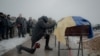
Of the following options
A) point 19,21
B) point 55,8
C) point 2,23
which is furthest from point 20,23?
point 55,8

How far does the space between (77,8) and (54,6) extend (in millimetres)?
2674

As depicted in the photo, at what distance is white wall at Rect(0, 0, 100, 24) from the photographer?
23078 mm

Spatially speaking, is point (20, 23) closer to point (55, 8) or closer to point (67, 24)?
point (55, 8)

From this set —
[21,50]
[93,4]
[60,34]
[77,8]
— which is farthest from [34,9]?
[60,34]

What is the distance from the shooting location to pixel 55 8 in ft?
78.9

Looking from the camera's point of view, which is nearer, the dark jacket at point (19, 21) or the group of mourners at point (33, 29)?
the group of mourners at point (33, 29)

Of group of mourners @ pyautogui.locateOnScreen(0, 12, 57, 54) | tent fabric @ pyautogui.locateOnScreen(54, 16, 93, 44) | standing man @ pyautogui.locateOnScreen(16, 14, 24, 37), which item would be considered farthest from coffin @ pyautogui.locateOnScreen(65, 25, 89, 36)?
standing man @ pyautogui.locateOnScreen(16, 14, 24, 37)

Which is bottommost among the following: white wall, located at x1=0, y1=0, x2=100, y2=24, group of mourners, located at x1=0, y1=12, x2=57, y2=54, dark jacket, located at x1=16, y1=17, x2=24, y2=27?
group of mourners, located at x1=0, y1=12, x2=57, y2=54

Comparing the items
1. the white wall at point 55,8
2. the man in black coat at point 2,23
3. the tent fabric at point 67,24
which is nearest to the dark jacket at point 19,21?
the man in black coat at point 2,23

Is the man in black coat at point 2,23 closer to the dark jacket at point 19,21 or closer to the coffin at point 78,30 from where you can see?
the dark jacket at point 19,21

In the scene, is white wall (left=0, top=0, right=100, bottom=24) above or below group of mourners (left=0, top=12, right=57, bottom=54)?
above

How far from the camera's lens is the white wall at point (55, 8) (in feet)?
75.7

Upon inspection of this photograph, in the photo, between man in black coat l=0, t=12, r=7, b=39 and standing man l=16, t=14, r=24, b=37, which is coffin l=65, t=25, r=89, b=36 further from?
standing man l=16, t=14, r=24, b=37

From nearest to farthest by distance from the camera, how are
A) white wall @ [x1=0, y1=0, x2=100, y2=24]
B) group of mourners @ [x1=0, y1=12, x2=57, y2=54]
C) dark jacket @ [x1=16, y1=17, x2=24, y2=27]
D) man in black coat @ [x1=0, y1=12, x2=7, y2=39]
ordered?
group of mourners @ [x1=0, y1=12, x2=57, y2=54] → man in black coat @ [x1=0, y1=12, x2=7, y2=39] → dark jacket @ [x1=16, y1=17, x2=24, y2=27] → white wall @ [x1=0, y1=0, x2=100, y2=24]
